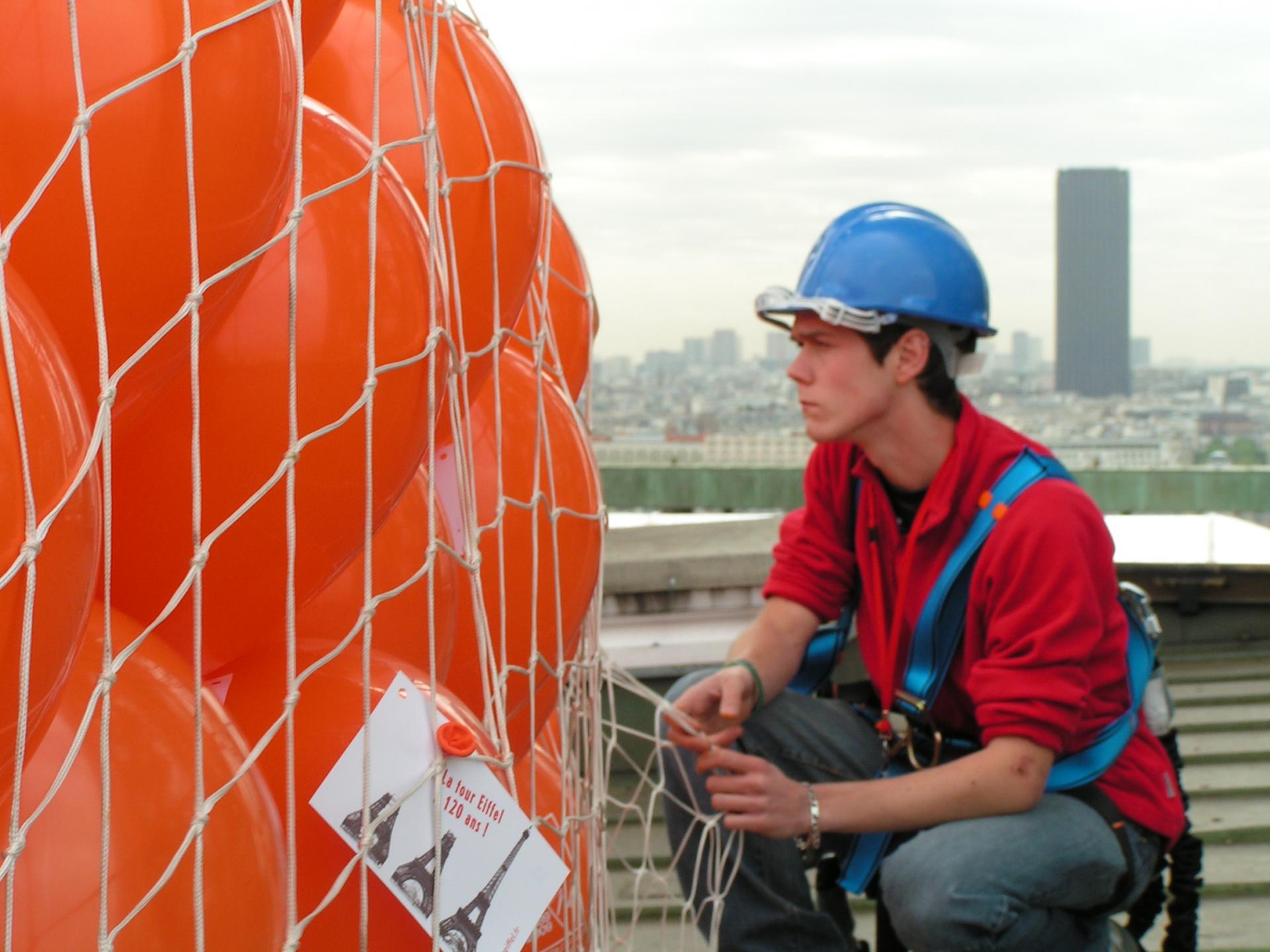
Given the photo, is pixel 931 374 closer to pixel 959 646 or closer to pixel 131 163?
pixel 959 646

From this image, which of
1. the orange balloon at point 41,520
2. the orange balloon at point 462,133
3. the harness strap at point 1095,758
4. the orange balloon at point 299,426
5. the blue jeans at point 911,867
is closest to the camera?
the orange balloon at point 41,520

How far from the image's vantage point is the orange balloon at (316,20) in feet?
3.11

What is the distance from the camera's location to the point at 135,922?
697 mm

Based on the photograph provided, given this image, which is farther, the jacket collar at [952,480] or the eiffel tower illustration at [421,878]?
the jacket collar at [952,480]

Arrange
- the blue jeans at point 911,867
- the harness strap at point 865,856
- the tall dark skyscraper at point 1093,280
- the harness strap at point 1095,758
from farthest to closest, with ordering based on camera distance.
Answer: the tall dark skyscraper at point 1093,280 → the harness strap at point 865,856 → the harness strap at point 1095,758 → the blue jeans at point 911,867

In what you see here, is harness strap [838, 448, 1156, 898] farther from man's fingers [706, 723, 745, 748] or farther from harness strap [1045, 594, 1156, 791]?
man's fingers [706, 723, 745, 748]

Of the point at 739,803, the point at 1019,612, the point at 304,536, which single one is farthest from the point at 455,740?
the point at 1019,612

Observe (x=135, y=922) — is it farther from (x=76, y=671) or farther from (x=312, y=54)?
(x=312, y=54)

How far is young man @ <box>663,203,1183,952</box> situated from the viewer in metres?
1.38

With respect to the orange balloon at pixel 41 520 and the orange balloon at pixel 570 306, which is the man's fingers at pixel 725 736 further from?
the orange balloon at pixel 41 520

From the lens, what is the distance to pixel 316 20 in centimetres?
96

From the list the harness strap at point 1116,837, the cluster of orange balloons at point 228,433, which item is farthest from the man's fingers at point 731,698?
the cluster of orange balloons at point 228,433

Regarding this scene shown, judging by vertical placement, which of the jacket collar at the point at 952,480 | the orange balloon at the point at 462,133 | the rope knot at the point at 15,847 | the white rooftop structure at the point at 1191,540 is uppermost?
the orange balloon at the point at 462,133

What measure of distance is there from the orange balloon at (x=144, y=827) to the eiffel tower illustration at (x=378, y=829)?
0.06m
